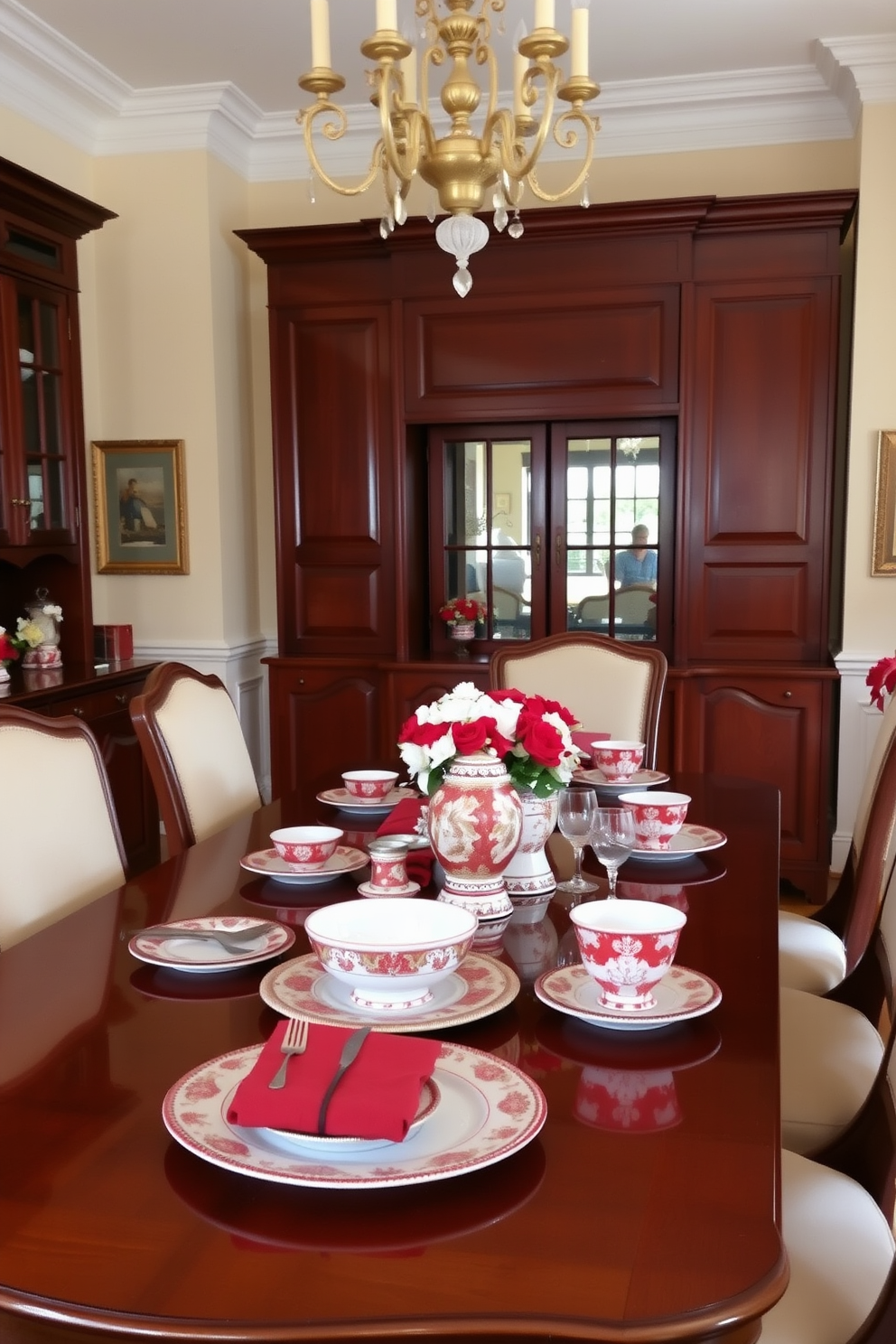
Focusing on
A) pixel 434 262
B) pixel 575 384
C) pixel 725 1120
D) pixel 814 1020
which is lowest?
pixel 814 1020

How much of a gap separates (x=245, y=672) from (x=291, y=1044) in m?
3.69

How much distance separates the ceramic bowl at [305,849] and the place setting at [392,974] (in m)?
0.42

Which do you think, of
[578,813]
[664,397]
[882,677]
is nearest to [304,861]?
[578,813]

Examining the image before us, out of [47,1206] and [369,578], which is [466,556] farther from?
[47,1206]

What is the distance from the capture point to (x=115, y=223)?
440 cm

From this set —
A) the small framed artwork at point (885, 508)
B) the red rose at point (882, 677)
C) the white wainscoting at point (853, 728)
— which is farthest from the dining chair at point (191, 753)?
the small framed artwork at point (885, 508)

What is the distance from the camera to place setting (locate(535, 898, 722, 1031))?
1198 millimetres

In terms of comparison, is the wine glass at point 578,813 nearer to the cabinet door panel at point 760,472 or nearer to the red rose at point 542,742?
the red rose at point 542,742

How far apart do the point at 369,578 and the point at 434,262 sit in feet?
3.78

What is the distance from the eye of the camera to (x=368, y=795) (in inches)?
90.0

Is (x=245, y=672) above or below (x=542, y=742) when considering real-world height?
below

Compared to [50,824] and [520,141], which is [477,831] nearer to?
[50,824]

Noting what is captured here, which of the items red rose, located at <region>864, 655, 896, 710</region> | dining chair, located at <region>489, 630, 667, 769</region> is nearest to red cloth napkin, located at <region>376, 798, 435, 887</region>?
dining chair, located at <region>489, 630, 667, 769</region>

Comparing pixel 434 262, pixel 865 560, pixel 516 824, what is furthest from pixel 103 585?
pixel 516 824
